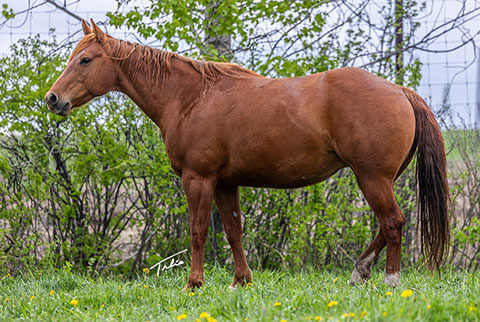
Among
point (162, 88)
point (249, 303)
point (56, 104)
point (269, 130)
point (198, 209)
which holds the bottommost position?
point (249, 303)

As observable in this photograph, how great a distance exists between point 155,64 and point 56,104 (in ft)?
2.84

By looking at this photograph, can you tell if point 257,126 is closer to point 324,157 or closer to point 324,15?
point 324,157

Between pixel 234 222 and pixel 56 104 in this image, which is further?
pixel 234 222

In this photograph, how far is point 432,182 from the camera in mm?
4039

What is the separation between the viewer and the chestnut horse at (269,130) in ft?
12.6

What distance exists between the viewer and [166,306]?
3.58 meters

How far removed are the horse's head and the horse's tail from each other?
239cm

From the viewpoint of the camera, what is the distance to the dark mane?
447cm

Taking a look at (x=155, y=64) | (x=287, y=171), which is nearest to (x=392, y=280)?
(x=287, y=171)

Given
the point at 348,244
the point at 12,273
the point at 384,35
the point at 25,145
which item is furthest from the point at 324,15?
Result: the point at 12,273

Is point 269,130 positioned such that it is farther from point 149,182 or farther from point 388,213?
point 149,182

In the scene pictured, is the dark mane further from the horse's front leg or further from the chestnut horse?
the horse's front leg

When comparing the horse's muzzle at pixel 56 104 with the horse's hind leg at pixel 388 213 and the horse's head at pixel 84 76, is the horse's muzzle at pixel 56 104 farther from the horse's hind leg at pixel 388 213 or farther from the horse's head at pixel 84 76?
the horse's hind leg at pixel 388 213

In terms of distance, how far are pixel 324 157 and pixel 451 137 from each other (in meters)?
4.01
